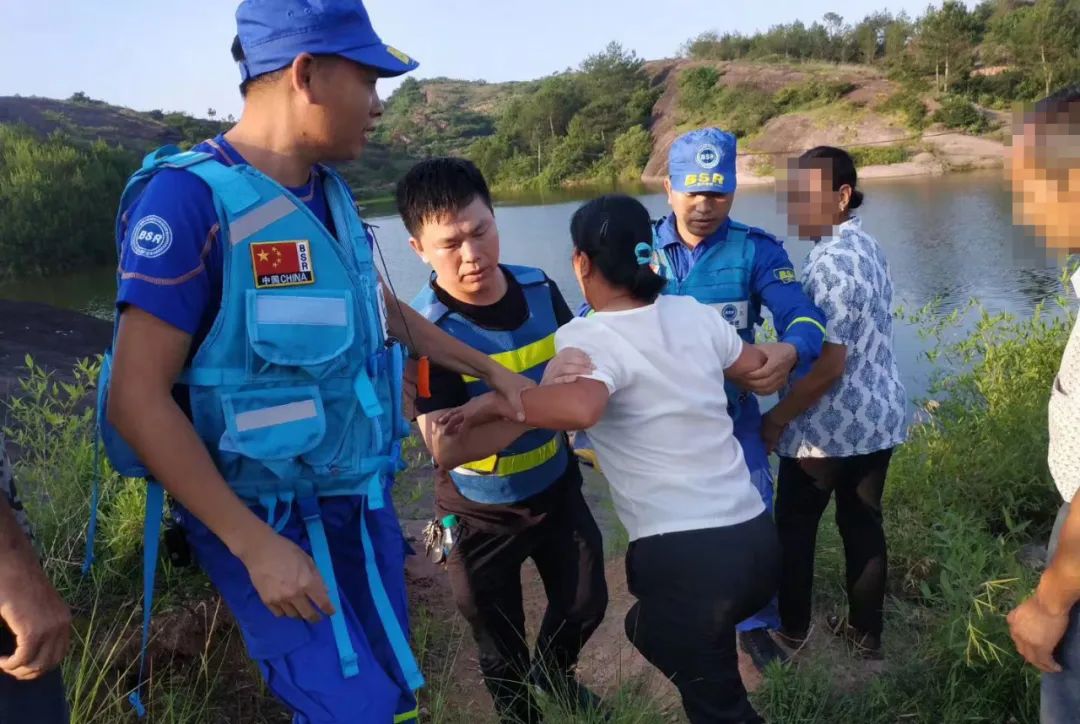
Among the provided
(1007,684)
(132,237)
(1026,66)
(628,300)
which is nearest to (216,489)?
(132,237)

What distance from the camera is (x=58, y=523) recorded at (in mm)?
2545

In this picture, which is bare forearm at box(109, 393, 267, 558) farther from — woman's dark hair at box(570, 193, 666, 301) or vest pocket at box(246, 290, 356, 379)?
woman's dark hair at box(570, 193, 666, 301)

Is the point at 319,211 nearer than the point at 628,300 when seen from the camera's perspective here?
Yes

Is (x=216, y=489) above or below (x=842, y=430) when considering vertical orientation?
above

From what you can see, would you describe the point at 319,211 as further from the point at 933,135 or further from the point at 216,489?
the point at 933,135

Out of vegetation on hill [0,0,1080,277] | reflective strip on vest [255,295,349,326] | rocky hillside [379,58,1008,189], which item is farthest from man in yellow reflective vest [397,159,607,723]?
rocky hillside [379,58,1008,189]

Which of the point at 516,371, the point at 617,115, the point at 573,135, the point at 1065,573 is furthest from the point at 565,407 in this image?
the point at 617,115

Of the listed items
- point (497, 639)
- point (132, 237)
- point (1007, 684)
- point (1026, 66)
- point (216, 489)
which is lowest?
point (1007, 684)

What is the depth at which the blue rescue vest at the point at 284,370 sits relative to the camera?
142cm

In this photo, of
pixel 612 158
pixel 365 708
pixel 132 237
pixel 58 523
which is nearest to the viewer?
pixel 132 237

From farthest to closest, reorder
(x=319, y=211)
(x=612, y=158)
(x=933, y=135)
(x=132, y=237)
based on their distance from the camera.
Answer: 1. (x=612, y=158)
2. (x=933, y=135)
3. (x=319, y=211)
4. (x=132, y=237)

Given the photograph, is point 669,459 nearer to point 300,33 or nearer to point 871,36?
point 300,33

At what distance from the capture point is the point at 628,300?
1.85m

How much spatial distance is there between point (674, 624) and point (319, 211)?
1235mm
